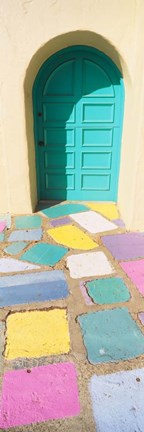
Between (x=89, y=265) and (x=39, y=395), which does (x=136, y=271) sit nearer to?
(x=89, y=265)

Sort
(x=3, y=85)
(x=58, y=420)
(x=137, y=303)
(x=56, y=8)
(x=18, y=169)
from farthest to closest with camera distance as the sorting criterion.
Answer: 1. (x=18, y=169)
2. (x=3, y=85)
3. (x=56, y=8)
4. (x=137, y=303)
5. (x=58, y=420)

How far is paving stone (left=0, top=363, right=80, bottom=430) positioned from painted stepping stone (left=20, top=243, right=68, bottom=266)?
1242mm

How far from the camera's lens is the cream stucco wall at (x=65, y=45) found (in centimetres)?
Result: 308

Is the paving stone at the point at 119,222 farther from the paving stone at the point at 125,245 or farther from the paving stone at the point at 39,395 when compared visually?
the paving stone at the point at 39,395

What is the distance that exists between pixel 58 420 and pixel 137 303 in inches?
44.3

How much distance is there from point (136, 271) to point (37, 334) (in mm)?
1206

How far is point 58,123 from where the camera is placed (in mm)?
4160

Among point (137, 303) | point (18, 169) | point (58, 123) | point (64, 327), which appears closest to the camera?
point (64, 327)

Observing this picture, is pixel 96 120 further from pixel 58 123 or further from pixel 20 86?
pixel 20 86

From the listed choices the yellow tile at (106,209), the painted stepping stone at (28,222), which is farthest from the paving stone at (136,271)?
the painted stepping stone at (28,222)

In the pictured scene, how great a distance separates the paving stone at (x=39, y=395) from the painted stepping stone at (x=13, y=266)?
3.78 ft

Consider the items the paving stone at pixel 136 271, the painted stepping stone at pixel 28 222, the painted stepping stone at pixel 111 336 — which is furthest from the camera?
the painted stepping stone at pixel 28 222

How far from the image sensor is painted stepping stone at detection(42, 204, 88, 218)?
4.15 meters

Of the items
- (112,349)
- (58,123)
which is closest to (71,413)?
(112,349)
